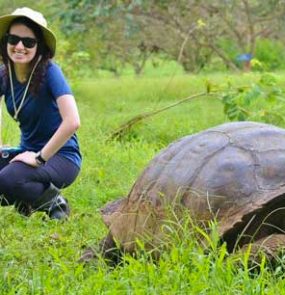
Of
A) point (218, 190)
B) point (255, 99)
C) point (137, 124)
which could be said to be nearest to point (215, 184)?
point (218, 190)

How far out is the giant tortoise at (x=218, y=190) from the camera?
3322 millimetres

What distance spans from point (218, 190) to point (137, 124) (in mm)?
4434

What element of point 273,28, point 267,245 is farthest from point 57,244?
point 273,28

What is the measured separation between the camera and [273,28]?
1599 cm

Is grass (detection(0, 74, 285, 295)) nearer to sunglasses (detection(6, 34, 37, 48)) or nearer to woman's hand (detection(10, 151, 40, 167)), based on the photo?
woman's hand (detection(10, 151, 40, 167))

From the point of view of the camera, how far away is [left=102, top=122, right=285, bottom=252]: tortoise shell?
3.34 m

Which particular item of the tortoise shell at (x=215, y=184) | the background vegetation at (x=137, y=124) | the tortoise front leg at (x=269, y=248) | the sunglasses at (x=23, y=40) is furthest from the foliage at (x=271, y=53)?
the tortoise front leg at (x=269, y=248)

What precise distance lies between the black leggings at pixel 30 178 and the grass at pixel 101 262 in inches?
4.1

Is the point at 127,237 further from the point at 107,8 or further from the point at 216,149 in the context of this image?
the point at 107,8

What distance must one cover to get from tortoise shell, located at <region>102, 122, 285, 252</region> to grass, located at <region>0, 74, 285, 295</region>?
15 centimetres

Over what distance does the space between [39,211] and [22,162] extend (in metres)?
0.31

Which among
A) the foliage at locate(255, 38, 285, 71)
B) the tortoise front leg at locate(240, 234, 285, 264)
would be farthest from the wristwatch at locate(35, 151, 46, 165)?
the foliage at locate(255, 38, 285, 71)

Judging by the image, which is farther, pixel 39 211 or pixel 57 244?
pixel 39 211

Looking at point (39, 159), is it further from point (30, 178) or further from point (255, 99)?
point (255, 99)
